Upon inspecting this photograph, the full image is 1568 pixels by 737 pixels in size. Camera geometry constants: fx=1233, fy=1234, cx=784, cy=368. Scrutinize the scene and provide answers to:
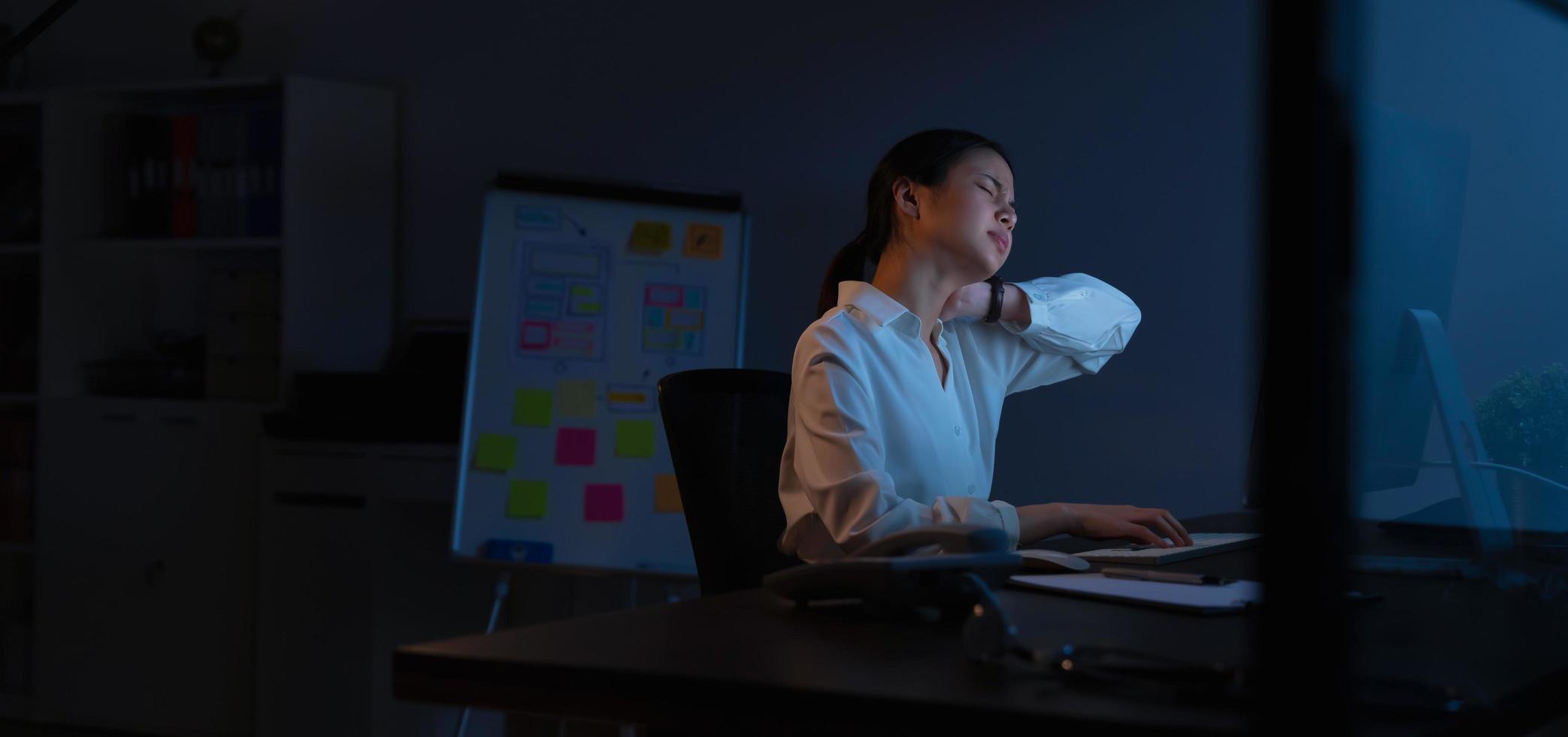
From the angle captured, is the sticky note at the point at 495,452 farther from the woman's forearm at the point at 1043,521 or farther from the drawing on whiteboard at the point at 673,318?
the woman's forearm at the point at 1043,521

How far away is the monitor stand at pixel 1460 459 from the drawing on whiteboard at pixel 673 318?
6.28 feet

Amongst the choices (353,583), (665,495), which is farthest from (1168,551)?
(353,583)

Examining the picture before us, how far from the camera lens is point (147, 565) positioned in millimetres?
3617

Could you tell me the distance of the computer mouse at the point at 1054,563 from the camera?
1232 millimetres

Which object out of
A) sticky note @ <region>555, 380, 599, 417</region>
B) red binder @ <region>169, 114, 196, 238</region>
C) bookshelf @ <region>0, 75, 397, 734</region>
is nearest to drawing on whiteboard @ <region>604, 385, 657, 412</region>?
sticky note @ <region>555, 380, 599, 417</region>

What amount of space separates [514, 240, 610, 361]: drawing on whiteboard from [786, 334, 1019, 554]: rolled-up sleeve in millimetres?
1479

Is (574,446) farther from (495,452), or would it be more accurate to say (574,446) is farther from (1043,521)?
(1043,521)

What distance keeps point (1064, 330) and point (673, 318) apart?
1.21m

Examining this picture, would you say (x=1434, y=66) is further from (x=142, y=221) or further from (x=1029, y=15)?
(x=142, y=221)

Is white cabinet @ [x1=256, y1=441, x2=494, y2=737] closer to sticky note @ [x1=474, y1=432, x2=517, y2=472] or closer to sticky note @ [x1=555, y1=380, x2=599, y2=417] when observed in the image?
sticky note @ [x1=474, y1=432, x2=517, y2=472]

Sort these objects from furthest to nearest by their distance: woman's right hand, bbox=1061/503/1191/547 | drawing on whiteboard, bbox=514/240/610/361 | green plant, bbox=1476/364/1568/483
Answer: drawing on whiteboard, bbox=514/240/610/361 < woman's right hand, bbox=1061/503/1191/547 < green plant, bbox=1476/364/1568/483

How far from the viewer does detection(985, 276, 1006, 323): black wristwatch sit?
1.93 metres

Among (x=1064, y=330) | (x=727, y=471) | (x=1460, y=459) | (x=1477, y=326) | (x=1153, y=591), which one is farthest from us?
(x=1064, y=330)

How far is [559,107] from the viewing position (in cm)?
357
